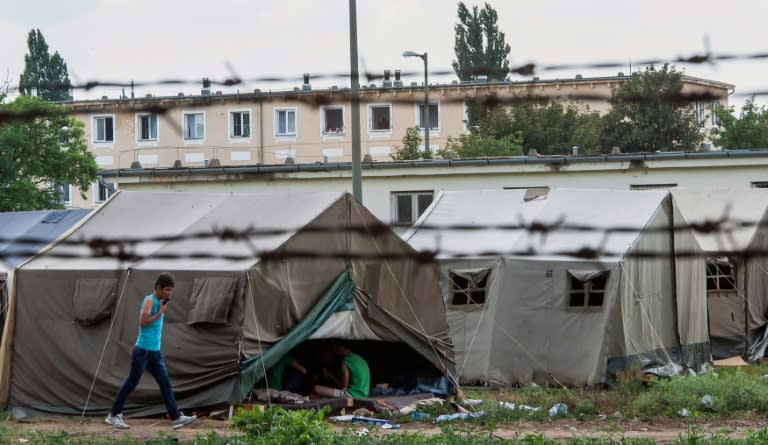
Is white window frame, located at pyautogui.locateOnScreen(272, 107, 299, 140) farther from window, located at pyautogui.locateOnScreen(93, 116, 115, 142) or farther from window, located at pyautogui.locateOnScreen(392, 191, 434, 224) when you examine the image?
window, located at pyautogui.locateOnScreen(392, 191, 434, 224)

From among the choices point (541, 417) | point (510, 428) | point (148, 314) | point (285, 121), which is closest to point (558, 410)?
point (541, 417)

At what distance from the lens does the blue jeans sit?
41.7 ft

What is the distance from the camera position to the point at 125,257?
20.7 ft

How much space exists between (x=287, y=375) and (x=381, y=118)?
1282 inches

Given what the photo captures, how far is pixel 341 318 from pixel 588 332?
4592 mm

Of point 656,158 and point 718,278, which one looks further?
point 656,158

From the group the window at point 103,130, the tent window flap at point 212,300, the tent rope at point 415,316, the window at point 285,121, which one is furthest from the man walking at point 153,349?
the window at point 103,130

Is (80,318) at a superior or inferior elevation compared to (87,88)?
inferior

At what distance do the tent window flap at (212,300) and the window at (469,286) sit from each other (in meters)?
5.64

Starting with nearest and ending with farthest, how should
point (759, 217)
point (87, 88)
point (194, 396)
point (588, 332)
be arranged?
point (87, 88) < point (194, 396) < point (588, 332) < point (759, 217)

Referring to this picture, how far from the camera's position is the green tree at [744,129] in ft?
118

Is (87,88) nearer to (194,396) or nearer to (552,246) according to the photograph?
(194,396)

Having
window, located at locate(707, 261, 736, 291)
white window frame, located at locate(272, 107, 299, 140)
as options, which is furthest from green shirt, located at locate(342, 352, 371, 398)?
white window frame, located at locate(272, 107, 299, 140)

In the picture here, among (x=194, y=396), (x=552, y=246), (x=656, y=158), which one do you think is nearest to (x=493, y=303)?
(x=552, y=246)
